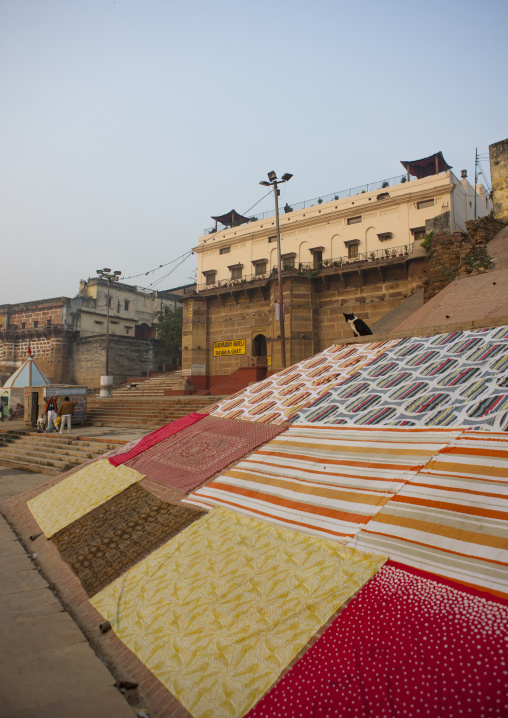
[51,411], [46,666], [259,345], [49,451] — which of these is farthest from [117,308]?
[46,666]

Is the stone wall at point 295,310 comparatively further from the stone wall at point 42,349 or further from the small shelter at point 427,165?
the stone wall at point 42,349

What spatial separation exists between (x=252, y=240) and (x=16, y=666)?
87.8 ft

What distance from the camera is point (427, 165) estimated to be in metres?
26.8

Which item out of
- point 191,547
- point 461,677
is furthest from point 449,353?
point 461,677

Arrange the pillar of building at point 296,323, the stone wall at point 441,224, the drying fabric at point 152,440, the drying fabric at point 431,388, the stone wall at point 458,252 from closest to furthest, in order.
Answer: the drying fabric at point 431,388
the drying fabric at point 152,440
the stone wall at point 458,252
the stone wall at point 441,224
the pillar of building at point 296,323

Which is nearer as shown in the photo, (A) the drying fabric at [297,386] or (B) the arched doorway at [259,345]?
(A) the drying fabric at [297,386]

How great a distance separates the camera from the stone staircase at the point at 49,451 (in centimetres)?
964

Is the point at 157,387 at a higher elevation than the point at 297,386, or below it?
higher

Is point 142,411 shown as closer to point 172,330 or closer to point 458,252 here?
point 458,252

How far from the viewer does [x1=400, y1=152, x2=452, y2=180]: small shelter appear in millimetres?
26209

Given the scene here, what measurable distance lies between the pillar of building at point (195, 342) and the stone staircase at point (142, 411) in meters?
6.47

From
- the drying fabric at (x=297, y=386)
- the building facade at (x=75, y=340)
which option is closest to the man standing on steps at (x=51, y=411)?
the drying fabric at (x=297, y=386)

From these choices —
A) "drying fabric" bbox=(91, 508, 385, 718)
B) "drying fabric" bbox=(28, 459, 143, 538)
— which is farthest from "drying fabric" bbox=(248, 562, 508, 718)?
"drying fabric" bbox=(28, 459, 143, 538)

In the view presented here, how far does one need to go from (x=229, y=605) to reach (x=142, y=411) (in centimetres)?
1407
